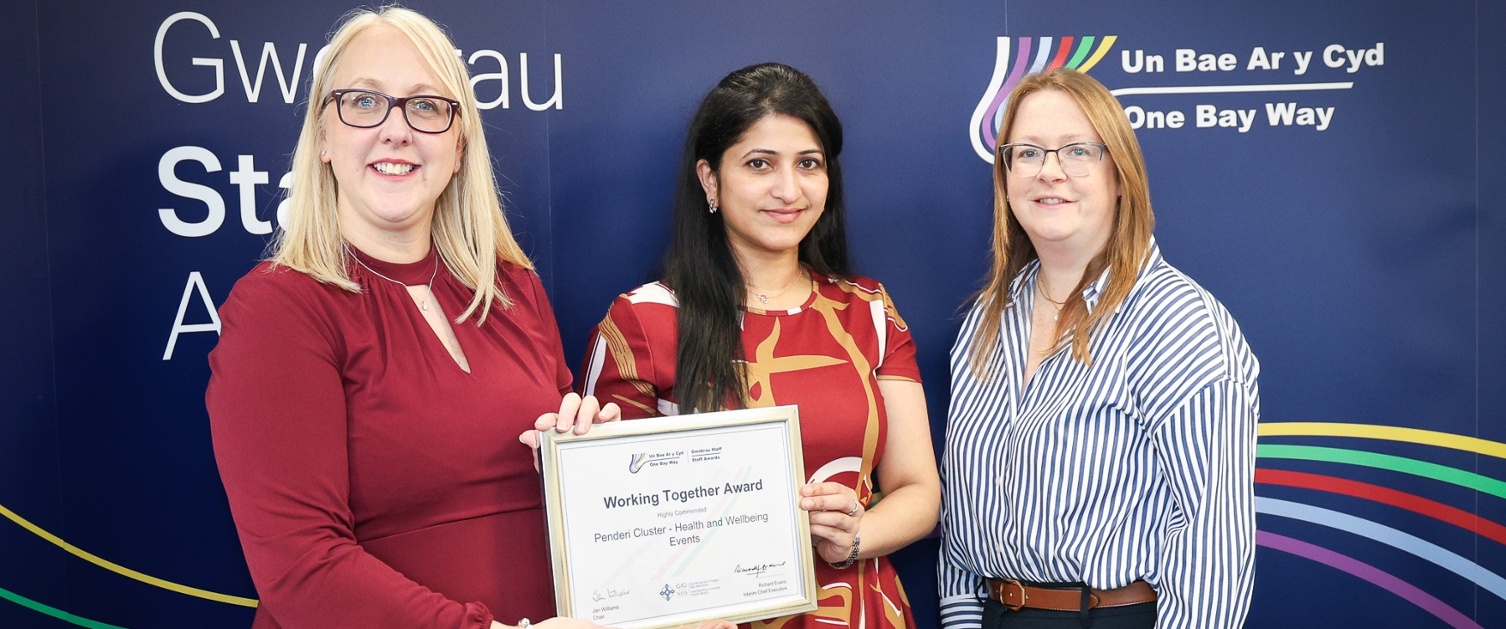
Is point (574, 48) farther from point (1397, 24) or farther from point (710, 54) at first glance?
point (1397, 24)

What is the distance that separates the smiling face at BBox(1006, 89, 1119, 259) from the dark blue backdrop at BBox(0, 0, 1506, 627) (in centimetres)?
80

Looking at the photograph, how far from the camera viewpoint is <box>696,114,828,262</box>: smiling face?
2590 millimetres

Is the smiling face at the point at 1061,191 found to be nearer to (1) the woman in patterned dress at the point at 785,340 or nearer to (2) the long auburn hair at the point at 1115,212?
(2) the long auburn hair at the point at 1115,212

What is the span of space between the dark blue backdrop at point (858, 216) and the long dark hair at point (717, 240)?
462 millimetres

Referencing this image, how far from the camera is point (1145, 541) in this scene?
2.31 m

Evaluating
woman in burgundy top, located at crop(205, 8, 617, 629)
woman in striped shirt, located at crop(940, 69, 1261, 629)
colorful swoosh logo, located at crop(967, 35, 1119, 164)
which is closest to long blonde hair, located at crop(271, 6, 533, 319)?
woman in burgundy top, located at crop(205, 8, 617, 629)

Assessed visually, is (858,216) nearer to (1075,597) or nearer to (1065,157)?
(1065,157)

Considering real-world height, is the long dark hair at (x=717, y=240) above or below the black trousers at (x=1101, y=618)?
above

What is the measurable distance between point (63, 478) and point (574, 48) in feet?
5.48
